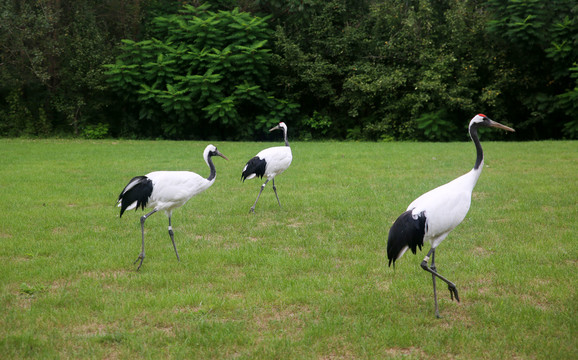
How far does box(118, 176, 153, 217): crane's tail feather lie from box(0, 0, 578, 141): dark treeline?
14.9m

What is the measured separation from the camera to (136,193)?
618 cm

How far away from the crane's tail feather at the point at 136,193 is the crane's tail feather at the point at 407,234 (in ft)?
9.68

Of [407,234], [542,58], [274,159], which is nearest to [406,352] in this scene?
[407,234]

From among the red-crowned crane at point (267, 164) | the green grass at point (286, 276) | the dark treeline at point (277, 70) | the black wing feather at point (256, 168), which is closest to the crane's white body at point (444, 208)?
the green grass at point (286, 276)

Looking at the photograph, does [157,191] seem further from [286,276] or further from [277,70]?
[277,70]

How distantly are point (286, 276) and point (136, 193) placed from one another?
6.60ft

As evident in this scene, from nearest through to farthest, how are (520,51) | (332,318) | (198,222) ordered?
(332,318), (198,222), (520,51)

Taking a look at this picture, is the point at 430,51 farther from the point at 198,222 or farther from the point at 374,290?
the point at 374,290

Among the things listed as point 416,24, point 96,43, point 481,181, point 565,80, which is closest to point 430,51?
point 416,24

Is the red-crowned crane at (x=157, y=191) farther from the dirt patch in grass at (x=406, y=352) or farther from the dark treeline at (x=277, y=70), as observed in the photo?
the dark treeline at (x=277, y=70)

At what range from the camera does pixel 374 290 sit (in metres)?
5.25

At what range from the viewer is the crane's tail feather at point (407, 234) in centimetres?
468

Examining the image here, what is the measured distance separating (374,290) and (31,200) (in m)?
6.79

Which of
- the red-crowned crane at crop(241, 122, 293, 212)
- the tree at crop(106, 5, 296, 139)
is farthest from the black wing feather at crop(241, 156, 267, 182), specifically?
the tree at crop(106, 5, 296, 139)
